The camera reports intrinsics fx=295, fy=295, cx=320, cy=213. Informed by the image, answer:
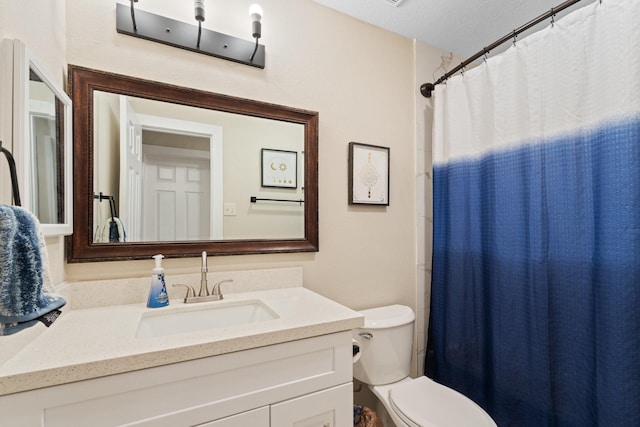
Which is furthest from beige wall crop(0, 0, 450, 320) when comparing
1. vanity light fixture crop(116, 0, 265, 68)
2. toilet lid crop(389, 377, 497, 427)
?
toilet lid crop(389, 377, 497, 427)

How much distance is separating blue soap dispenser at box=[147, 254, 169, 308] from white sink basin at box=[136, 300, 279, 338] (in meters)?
0.04

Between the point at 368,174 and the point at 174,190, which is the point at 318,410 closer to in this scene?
the point at 174,190

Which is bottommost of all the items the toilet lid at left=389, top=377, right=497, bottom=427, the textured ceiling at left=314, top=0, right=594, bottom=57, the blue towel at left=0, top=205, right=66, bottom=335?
the toilet lid at left=389, top=377, right=497, bottom=427

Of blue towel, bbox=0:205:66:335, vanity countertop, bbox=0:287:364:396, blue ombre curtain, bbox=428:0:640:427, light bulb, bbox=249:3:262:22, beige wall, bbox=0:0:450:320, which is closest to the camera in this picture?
blue towel, bbox=0:205:66:335

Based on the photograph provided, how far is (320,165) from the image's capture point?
60.3 inches

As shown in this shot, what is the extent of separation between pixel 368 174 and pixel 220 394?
1.24m

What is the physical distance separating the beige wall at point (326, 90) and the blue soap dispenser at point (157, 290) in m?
0.12

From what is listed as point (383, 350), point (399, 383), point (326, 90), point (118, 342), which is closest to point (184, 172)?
point (118, 342)

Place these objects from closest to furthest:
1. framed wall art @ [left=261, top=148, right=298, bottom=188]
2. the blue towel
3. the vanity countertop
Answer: the blue towel → the vanity countertop → framed wall art @ [left=261, top=148, right=298, bottom=188]

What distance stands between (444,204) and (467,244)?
0.27 m

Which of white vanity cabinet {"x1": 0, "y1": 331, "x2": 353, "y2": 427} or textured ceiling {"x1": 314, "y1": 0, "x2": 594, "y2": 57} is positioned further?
textured ceiling {"x1": 314, "y1": 0, "x2": 594, "y2": 57}

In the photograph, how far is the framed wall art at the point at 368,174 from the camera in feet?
5.29

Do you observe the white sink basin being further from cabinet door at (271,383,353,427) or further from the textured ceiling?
the textured ceiling

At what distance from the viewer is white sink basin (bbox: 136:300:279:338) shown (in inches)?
41.1
